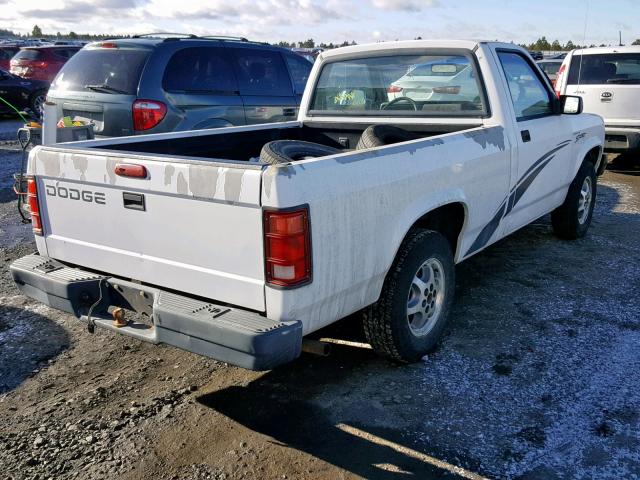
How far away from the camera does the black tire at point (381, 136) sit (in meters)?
4.22

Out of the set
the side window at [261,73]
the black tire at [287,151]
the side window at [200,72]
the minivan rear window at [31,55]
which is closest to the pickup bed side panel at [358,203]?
the black tire at [287,151]

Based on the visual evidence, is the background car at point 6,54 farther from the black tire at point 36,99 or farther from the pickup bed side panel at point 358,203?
the pickup bed side panel at point 358,203

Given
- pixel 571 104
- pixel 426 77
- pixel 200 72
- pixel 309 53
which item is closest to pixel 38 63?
pixel 309 53

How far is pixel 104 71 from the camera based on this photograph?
6945 millimetres

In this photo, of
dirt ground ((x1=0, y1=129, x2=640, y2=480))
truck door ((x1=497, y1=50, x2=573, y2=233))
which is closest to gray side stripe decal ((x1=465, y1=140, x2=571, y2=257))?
truck door ((x1=497, y1=50, x2=573, y2=233))

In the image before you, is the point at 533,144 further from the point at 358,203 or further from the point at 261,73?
the point at 261,73

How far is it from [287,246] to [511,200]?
8.14 ft

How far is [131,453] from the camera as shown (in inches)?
119

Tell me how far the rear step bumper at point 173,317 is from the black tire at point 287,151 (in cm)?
99

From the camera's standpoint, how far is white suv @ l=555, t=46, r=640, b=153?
9.55 meters

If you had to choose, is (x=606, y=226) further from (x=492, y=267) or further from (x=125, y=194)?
(x=125, y=194)

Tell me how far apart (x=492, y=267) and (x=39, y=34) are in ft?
267

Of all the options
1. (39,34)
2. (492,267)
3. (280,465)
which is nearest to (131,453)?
(280,465)

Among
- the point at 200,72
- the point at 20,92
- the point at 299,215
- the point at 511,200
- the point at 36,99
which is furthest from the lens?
the point at 36,99
